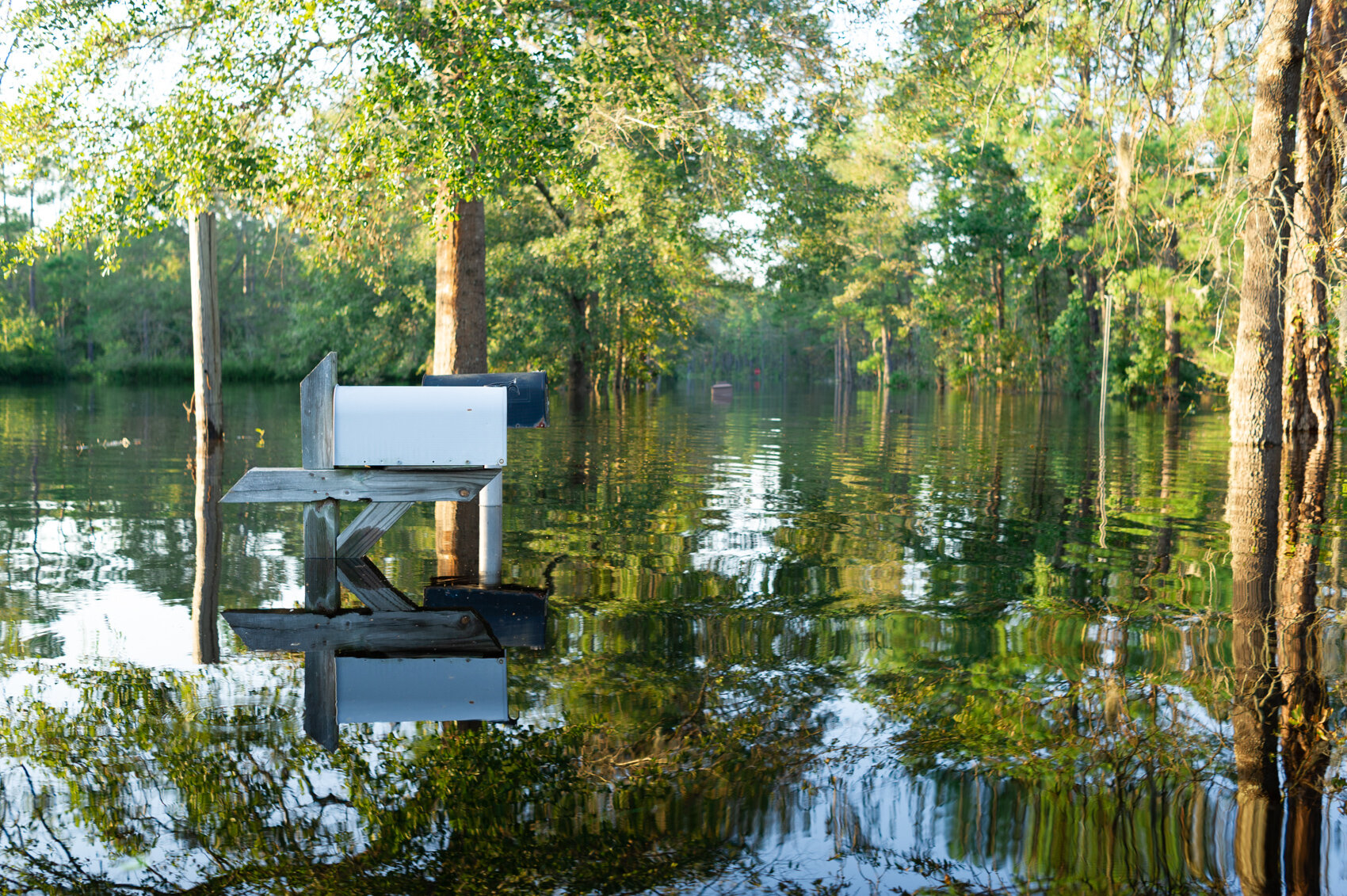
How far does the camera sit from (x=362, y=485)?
7.27 m

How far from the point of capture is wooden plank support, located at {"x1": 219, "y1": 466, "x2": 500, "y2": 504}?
23.5 feet

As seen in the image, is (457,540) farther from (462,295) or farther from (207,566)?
(462,295)

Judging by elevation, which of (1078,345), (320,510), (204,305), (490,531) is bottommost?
(490,531)

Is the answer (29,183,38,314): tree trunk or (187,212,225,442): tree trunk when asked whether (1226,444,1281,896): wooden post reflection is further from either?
(29,183,38,314): tree trunk

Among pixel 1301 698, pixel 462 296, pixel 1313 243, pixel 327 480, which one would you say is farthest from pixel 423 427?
pixel 1313 243

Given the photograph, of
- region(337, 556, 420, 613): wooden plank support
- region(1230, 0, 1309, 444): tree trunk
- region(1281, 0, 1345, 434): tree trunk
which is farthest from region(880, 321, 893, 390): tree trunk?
region(337, 556, 420, 613): wooden plank support

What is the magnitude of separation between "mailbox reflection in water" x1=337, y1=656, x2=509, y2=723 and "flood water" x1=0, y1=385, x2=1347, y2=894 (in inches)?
0.9

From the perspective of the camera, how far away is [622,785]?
401cm

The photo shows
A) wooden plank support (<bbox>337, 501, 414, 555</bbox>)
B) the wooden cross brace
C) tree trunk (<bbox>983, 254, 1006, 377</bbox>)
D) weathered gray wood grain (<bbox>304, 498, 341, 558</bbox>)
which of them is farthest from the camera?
tree trunk (<bbox>983, 254, 1006, 377</bbox>)

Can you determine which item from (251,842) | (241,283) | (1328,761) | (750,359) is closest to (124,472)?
(251,842)

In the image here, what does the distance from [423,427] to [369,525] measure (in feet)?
3.27

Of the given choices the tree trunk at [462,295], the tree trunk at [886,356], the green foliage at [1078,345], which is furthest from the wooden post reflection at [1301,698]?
the tree trunk at [886,356]

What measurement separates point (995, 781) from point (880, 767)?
40 centimetres

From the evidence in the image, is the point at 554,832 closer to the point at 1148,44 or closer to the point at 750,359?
the point at 1148,44
